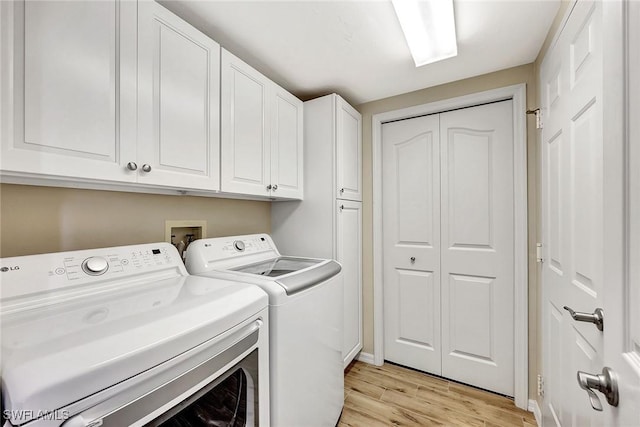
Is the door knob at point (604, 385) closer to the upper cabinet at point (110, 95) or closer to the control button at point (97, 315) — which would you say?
the control button at point (97, 315)

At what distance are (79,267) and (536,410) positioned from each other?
2632 millimetres

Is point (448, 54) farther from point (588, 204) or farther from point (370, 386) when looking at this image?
point (370, 386)

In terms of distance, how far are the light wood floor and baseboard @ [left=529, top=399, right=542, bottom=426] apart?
28 millimetres

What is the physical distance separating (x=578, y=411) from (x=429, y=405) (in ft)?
3.32

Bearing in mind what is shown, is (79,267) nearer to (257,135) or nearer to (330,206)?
(257,135)

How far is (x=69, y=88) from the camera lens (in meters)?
0.88

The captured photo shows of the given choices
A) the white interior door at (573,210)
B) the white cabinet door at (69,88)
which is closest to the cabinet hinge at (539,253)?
the white interior door at (573,210)

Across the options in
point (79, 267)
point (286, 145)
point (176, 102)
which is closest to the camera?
point (79, 267)

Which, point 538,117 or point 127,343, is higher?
point 538,117

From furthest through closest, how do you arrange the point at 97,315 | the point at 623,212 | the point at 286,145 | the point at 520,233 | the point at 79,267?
the point at 286,145, the point at 520,233, the point at 79,267, the point at 97,315, the point at 623,212

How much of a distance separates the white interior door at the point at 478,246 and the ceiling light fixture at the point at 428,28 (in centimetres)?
61

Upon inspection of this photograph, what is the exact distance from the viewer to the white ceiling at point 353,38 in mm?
1275

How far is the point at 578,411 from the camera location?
994mm

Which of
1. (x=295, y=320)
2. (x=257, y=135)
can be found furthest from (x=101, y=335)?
(x=257, y=135)
